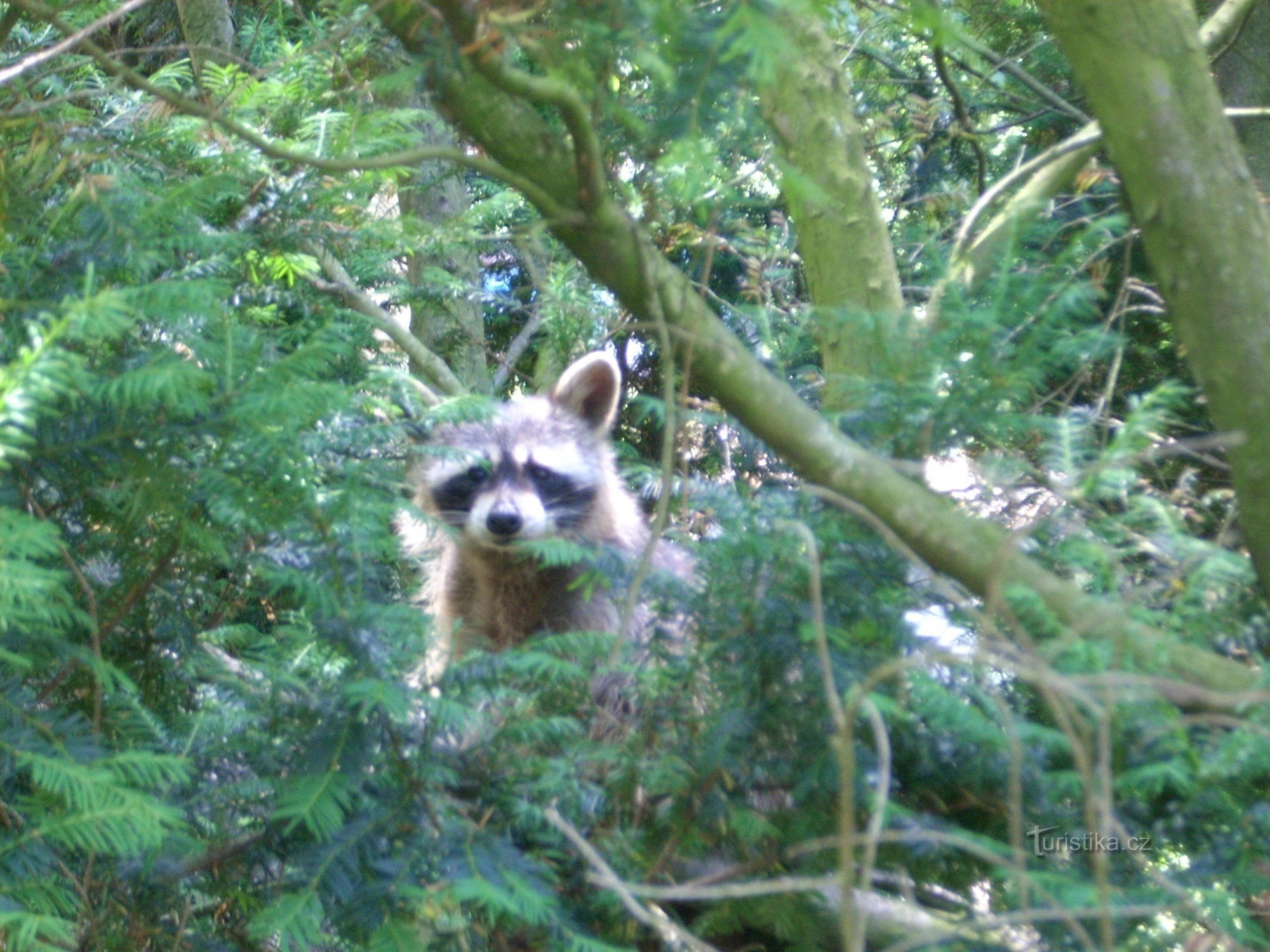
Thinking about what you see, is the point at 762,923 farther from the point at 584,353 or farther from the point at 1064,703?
the point at 584,353

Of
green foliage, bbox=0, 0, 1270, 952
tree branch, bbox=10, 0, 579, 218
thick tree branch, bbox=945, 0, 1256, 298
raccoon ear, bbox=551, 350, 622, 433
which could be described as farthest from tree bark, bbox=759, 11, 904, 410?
tree branch, bbox=10, 0, 579, 218

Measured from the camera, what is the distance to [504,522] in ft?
13.3

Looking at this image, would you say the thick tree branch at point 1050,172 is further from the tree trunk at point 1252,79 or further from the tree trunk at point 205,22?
the tree trunk at point 205,22

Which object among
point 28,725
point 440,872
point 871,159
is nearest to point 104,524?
point 28,725

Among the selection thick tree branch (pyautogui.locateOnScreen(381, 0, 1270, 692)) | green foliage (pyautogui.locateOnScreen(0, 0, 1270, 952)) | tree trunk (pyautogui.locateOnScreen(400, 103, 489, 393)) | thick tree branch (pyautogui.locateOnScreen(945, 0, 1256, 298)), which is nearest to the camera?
green foliage (pyautogui.locateOnScreen(0, 0, 1270, 952))

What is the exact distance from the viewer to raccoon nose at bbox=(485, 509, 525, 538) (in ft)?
13.3

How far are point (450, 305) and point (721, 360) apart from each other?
325cm

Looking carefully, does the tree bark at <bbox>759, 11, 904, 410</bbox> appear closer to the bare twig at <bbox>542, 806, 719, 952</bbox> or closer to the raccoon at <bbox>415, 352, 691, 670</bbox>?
the raccoon at <bbox>415, 352, 691, 670</bbox>

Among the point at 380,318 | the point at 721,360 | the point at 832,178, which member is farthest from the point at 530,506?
the point at 721,360

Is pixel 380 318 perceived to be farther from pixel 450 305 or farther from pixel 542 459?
pixel 450 305

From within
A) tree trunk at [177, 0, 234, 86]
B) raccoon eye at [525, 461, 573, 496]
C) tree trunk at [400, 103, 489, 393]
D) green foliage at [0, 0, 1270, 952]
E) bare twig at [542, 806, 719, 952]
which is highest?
tree trunk at [177, 0, 234, 86]

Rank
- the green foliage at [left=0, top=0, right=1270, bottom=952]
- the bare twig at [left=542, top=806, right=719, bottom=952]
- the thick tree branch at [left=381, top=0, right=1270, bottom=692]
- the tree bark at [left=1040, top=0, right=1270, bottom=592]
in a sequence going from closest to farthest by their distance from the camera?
the bare twig at [left=542, top=806, right=719, bottom=952] → the green foliage at [left=0, top=0, right=1270, bottom=952] → the thick tree branch at [left=381, top=0, right=1270, bottom=692] → the tree bark at [left=1040, top=0, right=1270, bottom=592]

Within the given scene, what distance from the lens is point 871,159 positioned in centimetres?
546

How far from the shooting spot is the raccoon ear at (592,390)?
178 inches
